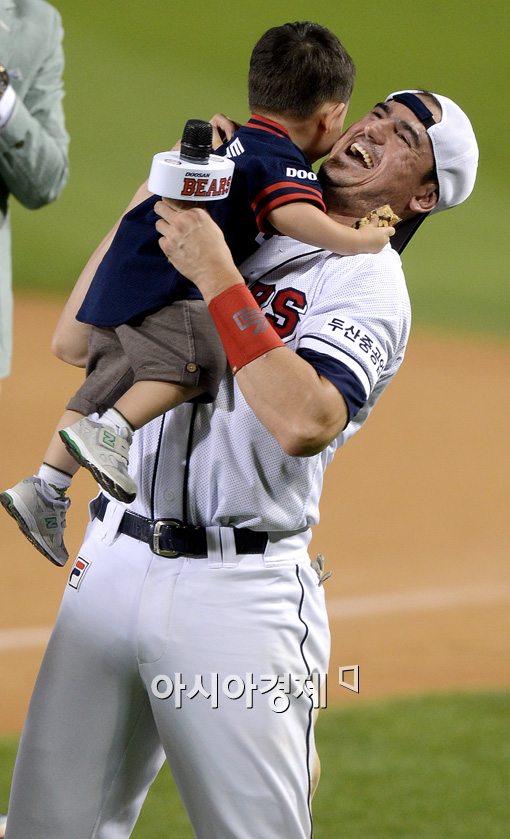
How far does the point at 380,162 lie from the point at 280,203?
0.31m

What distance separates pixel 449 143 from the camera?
2.58 metres

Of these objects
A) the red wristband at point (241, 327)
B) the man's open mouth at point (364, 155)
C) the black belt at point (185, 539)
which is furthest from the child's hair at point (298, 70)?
the black belt at point (185, 539)

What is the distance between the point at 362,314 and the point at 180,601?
67 centimetres

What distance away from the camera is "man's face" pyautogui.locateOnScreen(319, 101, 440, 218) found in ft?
8.43

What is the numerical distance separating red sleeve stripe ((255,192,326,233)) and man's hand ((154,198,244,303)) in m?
0.13

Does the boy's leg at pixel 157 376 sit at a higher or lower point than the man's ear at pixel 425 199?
lower

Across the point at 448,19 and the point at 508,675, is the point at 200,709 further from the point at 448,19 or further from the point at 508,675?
the point at 448,19

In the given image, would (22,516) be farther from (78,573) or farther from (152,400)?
(152,400)

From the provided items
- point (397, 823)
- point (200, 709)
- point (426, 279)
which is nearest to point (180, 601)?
point (200, 709)

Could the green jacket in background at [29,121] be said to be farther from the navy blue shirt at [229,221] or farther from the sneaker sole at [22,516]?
the sneaker sole at [22,516]

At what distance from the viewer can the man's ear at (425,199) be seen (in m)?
2.64

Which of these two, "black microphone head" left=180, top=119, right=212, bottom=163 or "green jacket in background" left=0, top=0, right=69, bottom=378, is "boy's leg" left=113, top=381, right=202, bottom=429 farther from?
"green jacket in background" left=0, top=0, right=69, bottom=378

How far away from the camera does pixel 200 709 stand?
2350mm

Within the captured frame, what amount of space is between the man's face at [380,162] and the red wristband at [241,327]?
1.59 feet
